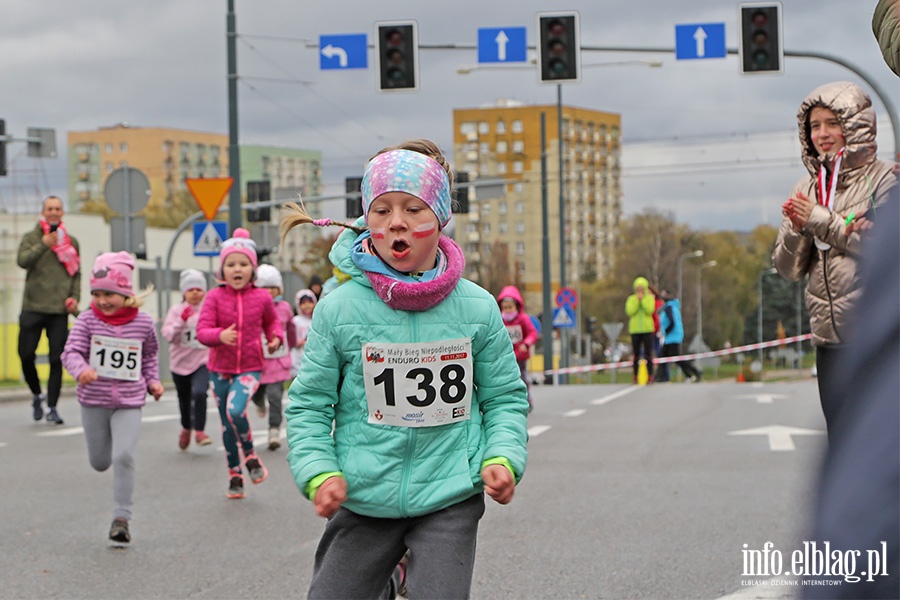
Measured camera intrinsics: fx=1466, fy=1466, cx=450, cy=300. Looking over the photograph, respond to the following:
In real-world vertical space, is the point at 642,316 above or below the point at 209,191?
below

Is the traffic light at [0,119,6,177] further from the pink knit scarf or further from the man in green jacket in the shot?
the pink knit scarf

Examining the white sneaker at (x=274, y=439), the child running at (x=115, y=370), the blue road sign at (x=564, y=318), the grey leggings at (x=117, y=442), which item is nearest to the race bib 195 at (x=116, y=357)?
the child running at (x=115, y=370)

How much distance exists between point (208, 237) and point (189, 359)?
12.6 meters

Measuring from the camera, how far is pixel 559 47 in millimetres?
22625

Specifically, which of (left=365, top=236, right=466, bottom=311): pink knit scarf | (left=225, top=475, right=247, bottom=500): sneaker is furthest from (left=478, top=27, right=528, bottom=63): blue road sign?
(left=365, top=236, right=466, bottom=311): pink knit scarf

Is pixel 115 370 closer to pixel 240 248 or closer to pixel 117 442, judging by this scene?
pixel 117 442

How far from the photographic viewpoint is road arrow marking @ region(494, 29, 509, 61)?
2338 centimetres

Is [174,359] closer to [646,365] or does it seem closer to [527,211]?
[646,365]

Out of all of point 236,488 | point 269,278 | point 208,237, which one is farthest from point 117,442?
point 208,237

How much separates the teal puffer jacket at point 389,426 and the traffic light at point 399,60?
18.9 metres

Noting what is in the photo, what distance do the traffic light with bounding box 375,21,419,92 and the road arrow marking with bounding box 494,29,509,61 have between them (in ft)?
4.79

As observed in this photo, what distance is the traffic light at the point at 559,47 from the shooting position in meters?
22.6

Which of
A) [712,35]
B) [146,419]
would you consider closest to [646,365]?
[712,35]

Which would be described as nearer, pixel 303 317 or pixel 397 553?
pixel 397 553
